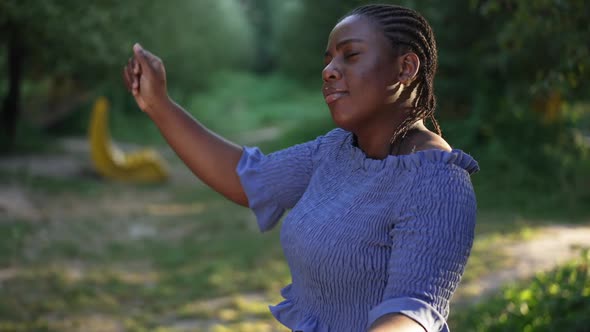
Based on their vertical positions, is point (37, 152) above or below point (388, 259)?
above

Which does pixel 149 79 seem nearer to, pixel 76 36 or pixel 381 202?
pixel 381 202

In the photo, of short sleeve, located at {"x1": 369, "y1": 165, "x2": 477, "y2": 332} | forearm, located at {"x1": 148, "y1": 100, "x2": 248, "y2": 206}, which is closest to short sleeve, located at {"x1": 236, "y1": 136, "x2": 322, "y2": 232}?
forearm, located at {"x1": 148, "y1": 100, "x2": 248, "y2": 206}

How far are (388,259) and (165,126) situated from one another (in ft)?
2.48

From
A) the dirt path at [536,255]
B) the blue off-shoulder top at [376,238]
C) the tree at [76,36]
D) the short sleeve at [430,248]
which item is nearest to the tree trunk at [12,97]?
the tree at [76,36]

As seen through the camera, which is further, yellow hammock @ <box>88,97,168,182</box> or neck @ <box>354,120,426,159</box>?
yellow hammock @ <box>88,97,168,182</box>

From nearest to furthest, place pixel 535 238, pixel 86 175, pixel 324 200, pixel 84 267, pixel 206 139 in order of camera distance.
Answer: pixel 324 200, pixel 206 139, pixel 84 267, pixel 535 238, pixel 86 175

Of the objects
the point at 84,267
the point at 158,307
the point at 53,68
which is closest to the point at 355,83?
the point at 158,307

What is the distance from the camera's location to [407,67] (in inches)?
63.3

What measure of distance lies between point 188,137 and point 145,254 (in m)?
6.79

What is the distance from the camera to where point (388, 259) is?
1.54 metres

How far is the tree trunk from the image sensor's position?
14.2 meters

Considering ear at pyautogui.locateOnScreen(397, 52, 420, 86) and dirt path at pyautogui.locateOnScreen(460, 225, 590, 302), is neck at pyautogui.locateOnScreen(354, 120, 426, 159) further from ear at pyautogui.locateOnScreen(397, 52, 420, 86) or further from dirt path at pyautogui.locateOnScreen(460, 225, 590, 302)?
dirt path at pyautogui.locateOnScreen(460, 225, 590, 302)

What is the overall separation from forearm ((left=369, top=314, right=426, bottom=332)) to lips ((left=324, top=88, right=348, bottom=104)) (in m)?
0.49

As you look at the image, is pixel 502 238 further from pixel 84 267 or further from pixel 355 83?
pixel 355 83
